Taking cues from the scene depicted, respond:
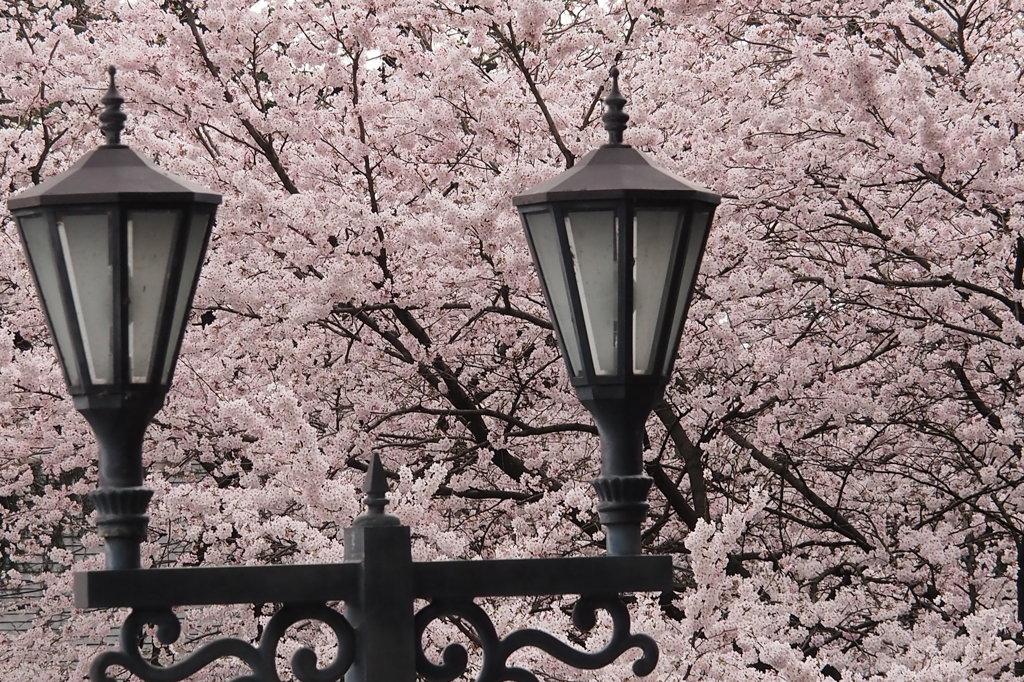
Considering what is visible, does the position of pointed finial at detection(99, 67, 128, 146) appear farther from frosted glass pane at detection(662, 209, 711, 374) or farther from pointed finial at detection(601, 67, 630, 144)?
frosted glass pane at detection(662, 209, 711, 374)

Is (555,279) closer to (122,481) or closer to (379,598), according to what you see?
(379,598)

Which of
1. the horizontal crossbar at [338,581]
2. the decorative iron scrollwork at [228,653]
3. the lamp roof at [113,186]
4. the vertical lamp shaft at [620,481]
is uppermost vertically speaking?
the lamp roof at [113,186]

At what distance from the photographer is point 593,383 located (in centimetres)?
297

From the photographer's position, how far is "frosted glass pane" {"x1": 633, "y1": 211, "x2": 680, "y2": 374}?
293 centimetres

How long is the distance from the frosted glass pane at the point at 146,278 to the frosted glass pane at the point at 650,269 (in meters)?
0.88

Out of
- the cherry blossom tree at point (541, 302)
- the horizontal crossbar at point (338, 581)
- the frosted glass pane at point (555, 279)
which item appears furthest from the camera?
the cherry blossom tree at point (541, 302)

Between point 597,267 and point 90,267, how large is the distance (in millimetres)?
946

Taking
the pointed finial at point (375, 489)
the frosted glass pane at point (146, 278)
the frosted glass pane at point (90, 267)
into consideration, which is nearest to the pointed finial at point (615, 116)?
the pointed finial at point (375, 489)

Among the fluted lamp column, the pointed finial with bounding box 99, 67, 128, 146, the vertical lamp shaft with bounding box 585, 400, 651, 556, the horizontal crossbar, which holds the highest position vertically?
the pointed finial with bounding box 99, 67, 128, 146

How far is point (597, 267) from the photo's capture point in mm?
2920

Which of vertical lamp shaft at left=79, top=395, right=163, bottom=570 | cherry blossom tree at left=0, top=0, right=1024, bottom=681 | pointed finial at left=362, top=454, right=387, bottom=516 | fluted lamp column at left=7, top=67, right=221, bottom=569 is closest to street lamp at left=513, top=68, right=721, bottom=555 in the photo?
pointed finial at left=362, top=454, right=387, bottom=516

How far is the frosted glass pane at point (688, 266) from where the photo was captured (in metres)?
2.97

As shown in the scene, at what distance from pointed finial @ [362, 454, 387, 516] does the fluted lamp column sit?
0.43m

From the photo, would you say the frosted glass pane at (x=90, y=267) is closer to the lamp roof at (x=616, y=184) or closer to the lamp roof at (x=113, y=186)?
the lamp roof at (x=113, y=186)
